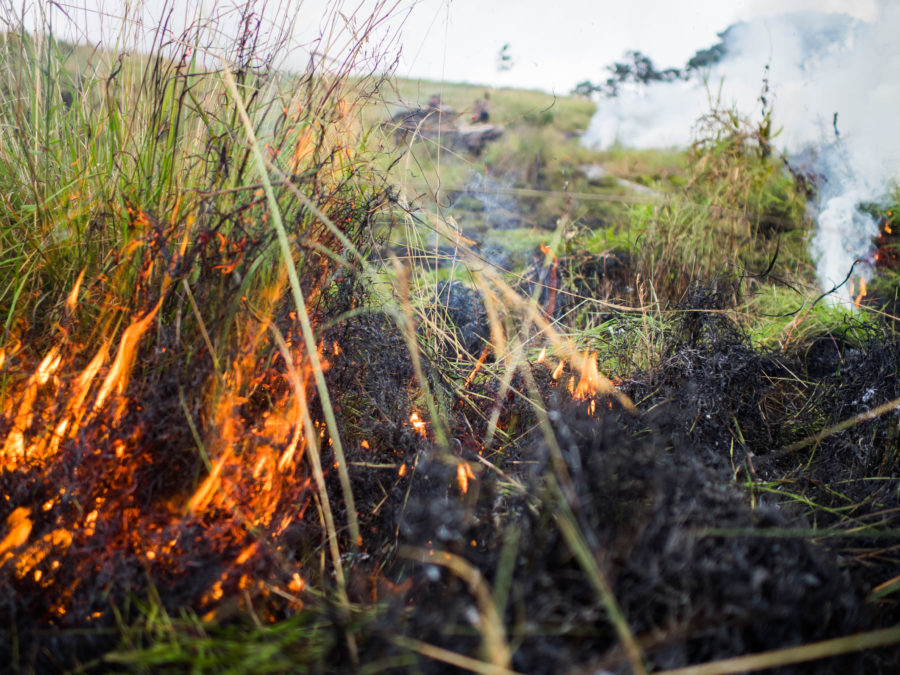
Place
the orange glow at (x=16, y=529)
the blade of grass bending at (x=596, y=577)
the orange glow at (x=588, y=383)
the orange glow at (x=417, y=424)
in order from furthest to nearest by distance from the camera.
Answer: the orange glow at (x=588, y=383), the orange glow at (x=417, y=424), the orange glow at (x=16, y=529), the blade of grass bending at (x=596, y=577)

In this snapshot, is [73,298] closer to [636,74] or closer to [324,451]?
[324,451]

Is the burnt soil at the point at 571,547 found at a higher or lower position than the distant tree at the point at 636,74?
Answer: lower

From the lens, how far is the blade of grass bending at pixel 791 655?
87cm

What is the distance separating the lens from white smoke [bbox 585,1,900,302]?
4242 mm

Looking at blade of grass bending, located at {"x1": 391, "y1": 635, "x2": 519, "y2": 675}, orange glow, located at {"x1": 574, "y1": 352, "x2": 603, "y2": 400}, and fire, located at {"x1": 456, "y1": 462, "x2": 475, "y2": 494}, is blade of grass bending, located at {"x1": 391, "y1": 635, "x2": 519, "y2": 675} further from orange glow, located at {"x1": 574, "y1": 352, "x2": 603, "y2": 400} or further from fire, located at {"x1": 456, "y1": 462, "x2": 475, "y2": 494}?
orange glow, located at {"x1": 574, "y1": 352, "x2": 603, "y2": 400}

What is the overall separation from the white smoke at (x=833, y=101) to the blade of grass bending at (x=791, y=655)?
292 centimetres

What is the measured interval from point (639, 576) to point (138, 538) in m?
1.06

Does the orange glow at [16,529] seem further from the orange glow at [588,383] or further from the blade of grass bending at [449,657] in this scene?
the orange glow at [588,383]

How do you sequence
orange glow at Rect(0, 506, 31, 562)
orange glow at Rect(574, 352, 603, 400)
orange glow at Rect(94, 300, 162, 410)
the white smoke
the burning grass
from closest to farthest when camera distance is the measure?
the burning grass → orange glow at Rect(0, 506, 31, 562) → orange glow at Rect(94, 300, 162, 410) → orange glow at Rect(574, 352, 603, 400) → the white smoke

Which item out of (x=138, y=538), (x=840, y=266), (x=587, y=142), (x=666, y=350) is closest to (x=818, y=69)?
(x=840, y=266)

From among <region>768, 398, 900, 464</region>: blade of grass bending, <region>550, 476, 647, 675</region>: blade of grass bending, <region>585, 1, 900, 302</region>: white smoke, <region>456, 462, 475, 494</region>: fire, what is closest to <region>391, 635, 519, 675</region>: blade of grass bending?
<region>550, 476, 647, 675</region>: blade of grass bending

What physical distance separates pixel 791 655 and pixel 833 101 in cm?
612

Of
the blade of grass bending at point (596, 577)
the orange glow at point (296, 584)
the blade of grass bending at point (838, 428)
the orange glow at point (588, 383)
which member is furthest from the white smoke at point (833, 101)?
the orange glow at point (296, 584)

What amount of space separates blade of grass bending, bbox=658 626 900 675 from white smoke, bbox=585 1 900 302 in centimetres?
292
